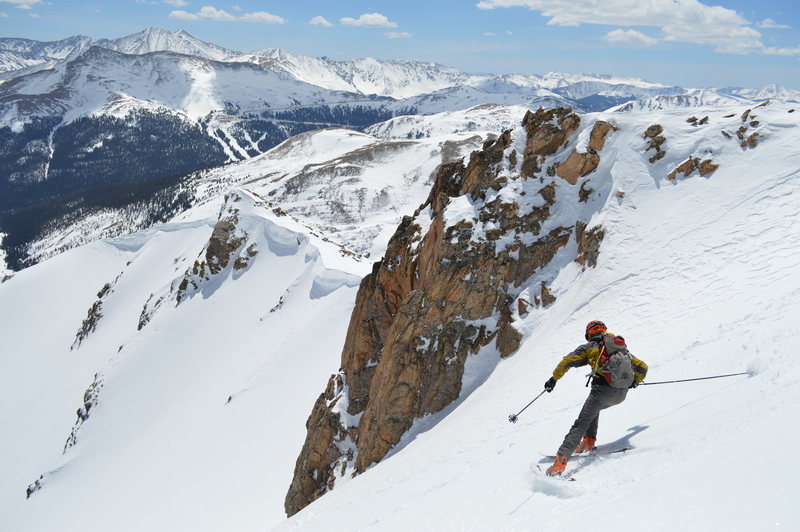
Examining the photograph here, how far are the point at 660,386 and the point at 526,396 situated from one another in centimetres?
537

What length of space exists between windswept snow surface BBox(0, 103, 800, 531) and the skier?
0.47 meters

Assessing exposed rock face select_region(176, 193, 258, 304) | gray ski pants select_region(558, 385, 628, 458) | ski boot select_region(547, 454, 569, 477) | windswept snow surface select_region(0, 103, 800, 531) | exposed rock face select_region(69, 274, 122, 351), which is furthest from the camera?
exposed rock face select_region(69, 274, 122, 351)

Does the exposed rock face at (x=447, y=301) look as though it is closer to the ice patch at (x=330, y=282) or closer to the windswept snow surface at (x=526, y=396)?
the windswept snow surface at (x=526, y=396)

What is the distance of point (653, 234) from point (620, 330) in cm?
628

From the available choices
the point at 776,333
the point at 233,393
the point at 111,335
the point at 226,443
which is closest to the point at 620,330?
the point at 776,333

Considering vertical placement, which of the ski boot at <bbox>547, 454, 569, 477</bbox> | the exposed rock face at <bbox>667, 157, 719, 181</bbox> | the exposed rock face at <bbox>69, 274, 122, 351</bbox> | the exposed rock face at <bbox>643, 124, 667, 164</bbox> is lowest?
the exposed rock face at <bbox>69, 274, 122, 351</bbox>

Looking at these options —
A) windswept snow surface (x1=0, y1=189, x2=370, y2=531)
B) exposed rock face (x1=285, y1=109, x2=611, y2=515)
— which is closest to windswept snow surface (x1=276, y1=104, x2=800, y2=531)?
exposed rock face (x1=285, y1=109, x2=611, y2=515)

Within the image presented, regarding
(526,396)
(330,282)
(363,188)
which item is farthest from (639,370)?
(363,188)

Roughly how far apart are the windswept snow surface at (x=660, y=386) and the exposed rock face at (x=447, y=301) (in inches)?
51.6

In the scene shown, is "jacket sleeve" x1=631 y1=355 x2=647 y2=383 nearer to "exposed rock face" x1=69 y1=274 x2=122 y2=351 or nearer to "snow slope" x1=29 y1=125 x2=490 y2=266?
"exposed rock face" x1=69 y1=274 x2=122 y2=351

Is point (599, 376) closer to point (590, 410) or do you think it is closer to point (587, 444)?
point (590, 410)

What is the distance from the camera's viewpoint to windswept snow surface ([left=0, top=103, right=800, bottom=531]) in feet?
24.1

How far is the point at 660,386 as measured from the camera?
1113 cm

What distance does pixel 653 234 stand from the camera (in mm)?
20047
